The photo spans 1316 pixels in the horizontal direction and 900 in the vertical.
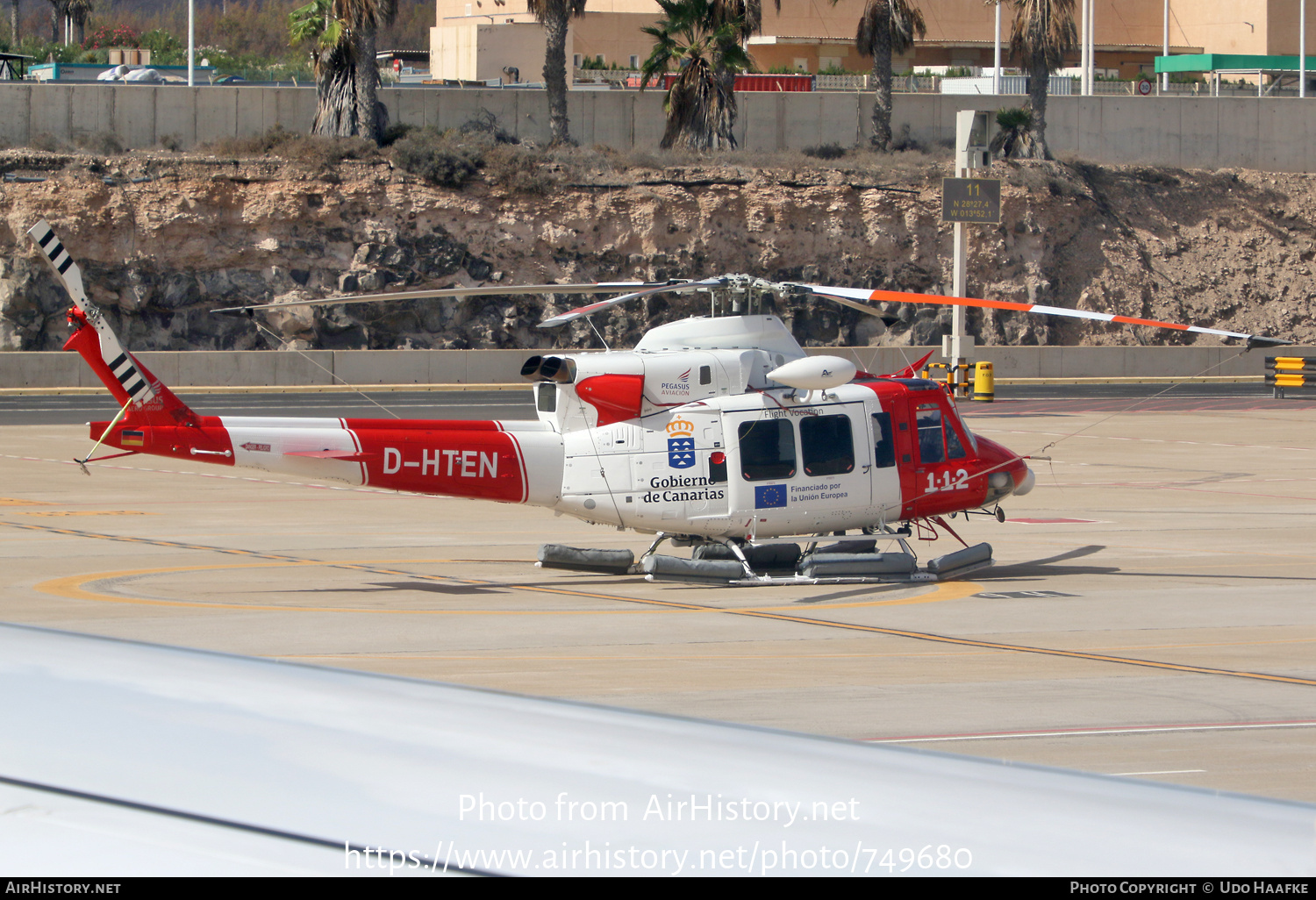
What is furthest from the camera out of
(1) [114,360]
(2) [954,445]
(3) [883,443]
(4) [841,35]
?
(4) [841,35]

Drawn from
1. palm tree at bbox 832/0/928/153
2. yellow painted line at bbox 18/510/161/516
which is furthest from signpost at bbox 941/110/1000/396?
yellow painted line at bbox 18/510/161/516

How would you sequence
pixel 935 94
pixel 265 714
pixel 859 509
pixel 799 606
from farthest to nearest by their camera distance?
pixel 935 94 < pixel 859 509 < pixel 799 606 < pixel 265 714

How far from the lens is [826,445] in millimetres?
15062

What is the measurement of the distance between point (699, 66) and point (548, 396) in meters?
40.9

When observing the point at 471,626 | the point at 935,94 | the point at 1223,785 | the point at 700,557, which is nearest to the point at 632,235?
the point at 935,94

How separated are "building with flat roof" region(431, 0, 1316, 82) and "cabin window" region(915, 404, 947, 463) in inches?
2705

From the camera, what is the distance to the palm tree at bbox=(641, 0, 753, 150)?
52781 millimetres

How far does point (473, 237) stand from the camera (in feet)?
164

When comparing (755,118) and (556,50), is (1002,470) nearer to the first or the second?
(556,50)

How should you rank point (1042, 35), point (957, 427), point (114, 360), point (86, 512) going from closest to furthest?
point (114, 360) → point (957, 427) → point (86, 512) → point (1042, 35)

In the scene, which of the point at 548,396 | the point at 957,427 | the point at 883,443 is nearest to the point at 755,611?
the point at 883,443

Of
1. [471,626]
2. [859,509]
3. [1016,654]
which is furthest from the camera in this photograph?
[859,509]
